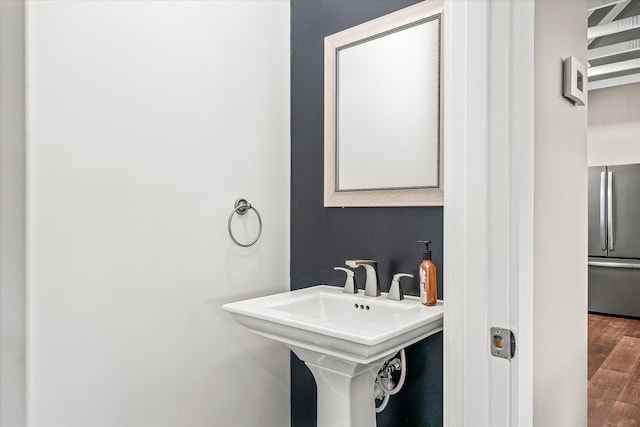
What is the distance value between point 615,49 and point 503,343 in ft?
13.3

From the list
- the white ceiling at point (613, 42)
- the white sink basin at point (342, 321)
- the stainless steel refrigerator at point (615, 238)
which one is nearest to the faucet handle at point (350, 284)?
the white sink basin at point (342, 321)

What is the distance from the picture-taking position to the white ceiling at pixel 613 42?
10.0 ft

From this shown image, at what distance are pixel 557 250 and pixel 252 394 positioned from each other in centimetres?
129

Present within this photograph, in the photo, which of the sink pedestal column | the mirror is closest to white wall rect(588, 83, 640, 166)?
the mirror

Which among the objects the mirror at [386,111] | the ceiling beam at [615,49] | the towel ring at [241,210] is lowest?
the towel ring at [241,210]

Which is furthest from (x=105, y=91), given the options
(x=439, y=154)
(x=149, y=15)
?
(x=439, y=154)

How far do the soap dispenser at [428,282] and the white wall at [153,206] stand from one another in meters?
0.73

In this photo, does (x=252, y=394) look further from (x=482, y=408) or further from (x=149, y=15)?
(x=149, y=15)

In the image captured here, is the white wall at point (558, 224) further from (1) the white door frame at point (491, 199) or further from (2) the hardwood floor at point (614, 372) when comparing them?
(2) the hardwood floor at point (614, 372)

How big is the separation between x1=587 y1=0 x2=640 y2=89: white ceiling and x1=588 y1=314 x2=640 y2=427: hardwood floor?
2.45 meters

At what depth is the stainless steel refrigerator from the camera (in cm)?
429
